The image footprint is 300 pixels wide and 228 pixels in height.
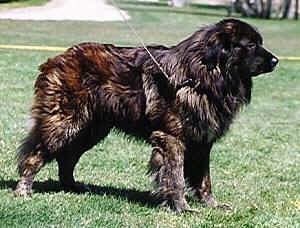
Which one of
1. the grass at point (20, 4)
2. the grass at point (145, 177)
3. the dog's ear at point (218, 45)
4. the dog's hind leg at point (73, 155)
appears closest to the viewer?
the grass at point (145, 177)

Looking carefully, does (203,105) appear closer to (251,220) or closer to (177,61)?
(177,61)

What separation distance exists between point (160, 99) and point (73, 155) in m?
1.26

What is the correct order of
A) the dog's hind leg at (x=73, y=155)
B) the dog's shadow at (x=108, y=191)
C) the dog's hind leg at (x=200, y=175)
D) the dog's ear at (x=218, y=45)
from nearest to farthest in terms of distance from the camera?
the dog's ear at (x=218, y=45)
the dog's hind leg at (x=200, y=175)
the dog's shadow at (x=108, y=191)
the dog's hind leg at (x=73, y=155)

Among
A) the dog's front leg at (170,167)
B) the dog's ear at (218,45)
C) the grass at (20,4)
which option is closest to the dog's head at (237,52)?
the dog's ear at (218,45)

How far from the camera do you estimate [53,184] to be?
321 inches

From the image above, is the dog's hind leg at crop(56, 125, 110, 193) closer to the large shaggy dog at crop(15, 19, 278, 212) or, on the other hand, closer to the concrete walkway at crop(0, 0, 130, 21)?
the large shaggy dog at crop(15, 19, 278, 212)

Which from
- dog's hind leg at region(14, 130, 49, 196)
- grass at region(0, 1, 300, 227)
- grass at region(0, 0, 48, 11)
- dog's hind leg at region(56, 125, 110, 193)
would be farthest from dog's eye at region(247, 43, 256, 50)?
grass at region(0, 0, 48, 11)

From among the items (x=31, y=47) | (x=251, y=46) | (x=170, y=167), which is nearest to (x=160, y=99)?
(x=170, y=167)

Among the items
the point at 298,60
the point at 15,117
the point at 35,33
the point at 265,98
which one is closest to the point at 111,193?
the point at 15,117

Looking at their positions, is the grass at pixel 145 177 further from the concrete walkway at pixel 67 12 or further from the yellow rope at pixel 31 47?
the concrete walkway at pixel 67 12

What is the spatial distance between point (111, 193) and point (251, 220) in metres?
1.49

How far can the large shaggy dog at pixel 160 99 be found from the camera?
280 inches

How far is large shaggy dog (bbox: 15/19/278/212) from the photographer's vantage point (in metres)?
7.10

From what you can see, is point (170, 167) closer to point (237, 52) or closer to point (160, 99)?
point (160, 99)
